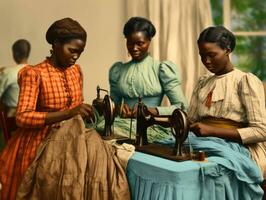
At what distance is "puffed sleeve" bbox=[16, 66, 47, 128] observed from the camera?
1925 mm

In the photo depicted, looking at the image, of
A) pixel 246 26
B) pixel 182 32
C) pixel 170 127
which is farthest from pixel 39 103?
pixel 246 26

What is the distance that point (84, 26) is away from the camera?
3.83 m

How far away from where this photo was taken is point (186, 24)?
3494 mm

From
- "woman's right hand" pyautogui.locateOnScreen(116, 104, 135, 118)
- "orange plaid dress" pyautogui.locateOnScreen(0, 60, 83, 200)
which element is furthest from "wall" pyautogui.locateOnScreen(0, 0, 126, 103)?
"orange plaid dress" pyautogui.locateOnScreen(0, 60, 83, 200)

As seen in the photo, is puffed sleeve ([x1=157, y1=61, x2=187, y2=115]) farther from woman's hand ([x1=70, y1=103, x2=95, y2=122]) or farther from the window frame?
the window frame

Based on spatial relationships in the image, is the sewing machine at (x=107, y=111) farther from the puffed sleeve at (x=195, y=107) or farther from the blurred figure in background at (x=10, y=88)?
the blurred figure in background at (x=10, y=88)

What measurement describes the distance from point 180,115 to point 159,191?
11.4 inches

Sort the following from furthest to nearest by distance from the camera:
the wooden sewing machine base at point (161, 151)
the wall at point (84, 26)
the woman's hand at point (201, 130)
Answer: the wall at point (84, 26), the woman's hand at point (201, 130), the wooden sewing machine base at point (161, 151)

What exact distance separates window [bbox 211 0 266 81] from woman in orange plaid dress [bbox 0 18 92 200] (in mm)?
1888

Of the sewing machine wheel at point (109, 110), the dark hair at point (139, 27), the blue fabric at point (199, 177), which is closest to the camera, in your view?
the blue fabric at point (199, 177)

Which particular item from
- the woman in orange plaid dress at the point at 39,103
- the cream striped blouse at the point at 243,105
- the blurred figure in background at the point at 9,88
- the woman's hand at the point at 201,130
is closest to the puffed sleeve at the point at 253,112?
the cream striped blouse at the point at 243,105

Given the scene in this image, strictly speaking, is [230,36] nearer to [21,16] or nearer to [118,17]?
[118,17]

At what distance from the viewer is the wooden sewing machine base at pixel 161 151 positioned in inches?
61.7

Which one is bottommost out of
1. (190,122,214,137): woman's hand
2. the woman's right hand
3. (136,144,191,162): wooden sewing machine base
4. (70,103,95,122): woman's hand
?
(136,144,191,162): wooden sewing machine base
